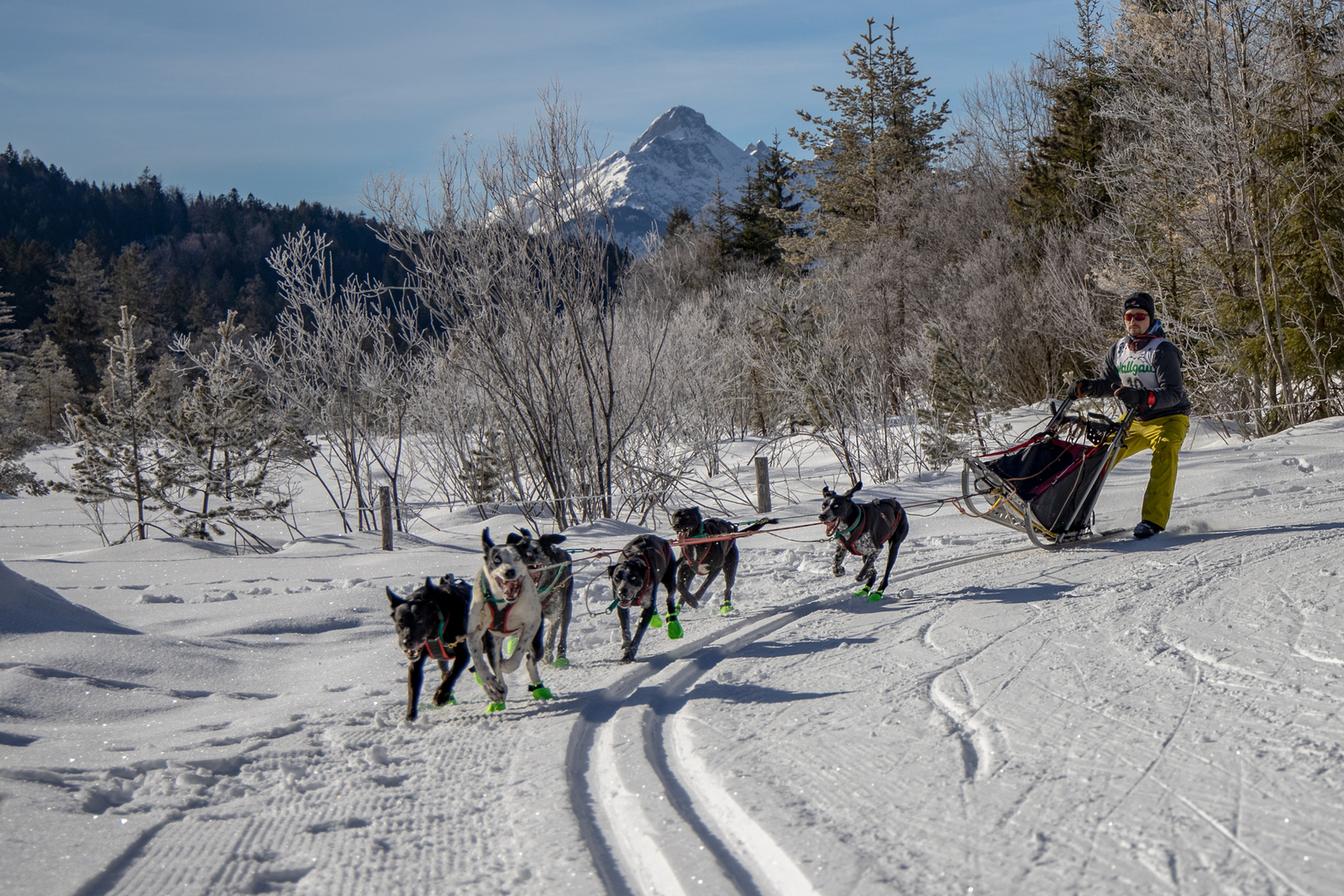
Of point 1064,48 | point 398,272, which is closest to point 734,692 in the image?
point 1064,48

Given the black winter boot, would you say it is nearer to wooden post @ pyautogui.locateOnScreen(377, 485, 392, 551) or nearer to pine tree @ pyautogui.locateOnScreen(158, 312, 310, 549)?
wooden post @ pyautogui.locateOnScreen(377, 485, 392, 551)

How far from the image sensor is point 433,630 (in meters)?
Answer: 4.08

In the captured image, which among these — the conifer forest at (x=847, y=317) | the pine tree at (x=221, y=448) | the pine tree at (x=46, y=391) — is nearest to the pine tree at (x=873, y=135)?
the conifer forest at (x=847, y=317)

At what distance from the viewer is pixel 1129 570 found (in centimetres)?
604

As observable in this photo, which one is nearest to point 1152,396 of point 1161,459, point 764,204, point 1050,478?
point 1161,459

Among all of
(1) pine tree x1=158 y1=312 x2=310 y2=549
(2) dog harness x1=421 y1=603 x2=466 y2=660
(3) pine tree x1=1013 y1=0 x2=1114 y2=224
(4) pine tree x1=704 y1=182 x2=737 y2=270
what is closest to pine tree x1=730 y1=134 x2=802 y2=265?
(4) pine tree x1=704 y1=182 x2=737 y2=270

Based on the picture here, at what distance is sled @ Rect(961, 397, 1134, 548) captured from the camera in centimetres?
682

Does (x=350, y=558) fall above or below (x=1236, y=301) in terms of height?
below

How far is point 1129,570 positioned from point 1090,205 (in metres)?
23.7

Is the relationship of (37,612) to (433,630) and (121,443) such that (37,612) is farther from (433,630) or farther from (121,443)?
(121,443)

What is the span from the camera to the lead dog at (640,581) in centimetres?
497

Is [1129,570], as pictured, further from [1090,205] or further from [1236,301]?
[1090,205]

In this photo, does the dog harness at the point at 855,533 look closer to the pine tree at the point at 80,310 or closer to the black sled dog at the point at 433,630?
the black sled dog at the point at 433,630

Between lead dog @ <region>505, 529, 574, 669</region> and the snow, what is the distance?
291 mm
